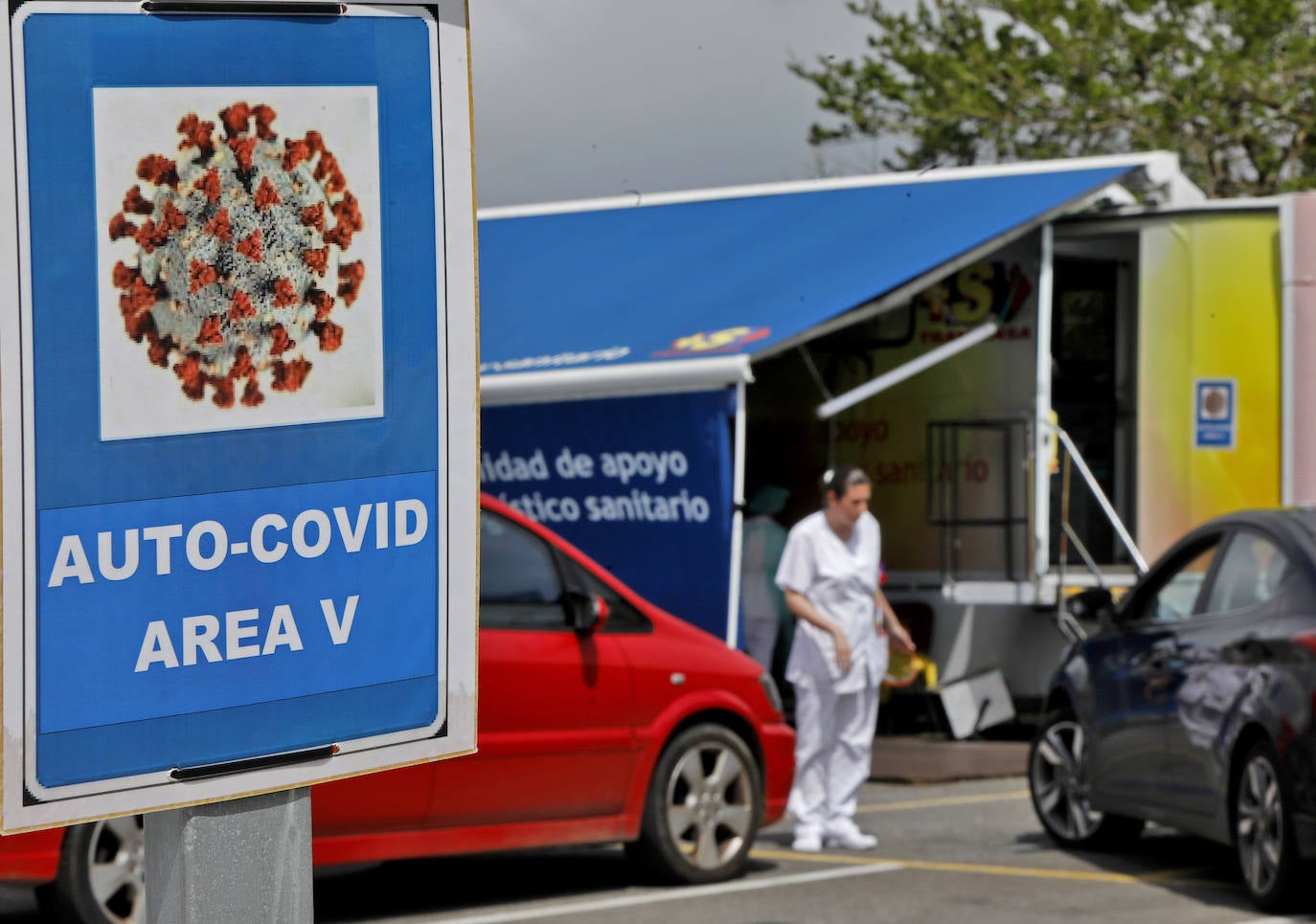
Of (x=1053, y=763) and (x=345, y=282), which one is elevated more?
(x=345, y=282)

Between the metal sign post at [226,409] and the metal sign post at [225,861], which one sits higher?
the metal sign post at [226,409]

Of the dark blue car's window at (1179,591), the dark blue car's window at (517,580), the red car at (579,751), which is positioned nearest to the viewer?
the red car at (579,751)

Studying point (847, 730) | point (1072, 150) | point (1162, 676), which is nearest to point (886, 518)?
point (847, 730)

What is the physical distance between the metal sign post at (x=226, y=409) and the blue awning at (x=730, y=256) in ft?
31.4

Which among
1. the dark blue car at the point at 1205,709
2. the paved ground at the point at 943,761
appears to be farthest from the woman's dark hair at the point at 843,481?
the paved ground at the point at 943,761

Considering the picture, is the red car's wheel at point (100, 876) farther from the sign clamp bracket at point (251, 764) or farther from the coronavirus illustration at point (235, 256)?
the coronavirus illustration at point (235, 256)

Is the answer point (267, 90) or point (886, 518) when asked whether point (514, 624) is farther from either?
point (886, 518)

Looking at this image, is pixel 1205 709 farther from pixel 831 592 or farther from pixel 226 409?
pixel 226 409

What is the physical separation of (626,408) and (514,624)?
4.54 metres

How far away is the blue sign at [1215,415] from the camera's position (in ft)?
42.0

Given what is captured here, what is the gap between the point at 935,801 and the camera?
11461 millimetres

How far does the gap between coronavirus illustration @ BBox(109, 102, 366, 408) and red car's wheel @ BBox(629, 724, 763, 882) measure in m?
6.41

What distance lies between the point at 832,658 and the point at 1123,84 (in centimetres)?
1645

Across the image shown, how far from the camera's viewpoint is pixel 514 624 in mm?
8031
